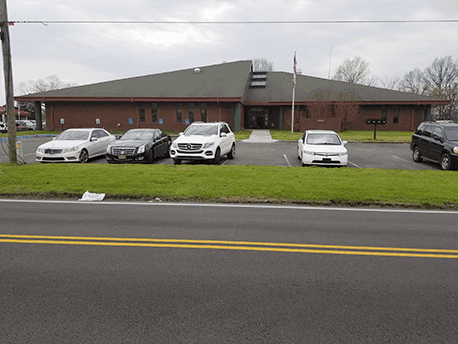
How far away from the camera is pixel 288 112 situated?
131ft

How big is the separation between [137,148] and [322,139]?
799cm

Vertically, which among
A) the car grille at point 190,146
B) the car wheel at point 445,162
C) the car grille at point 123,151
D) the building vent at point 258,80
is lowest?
the car wheel at point 445,162

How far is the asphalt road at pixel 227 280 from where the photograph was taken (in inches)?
129

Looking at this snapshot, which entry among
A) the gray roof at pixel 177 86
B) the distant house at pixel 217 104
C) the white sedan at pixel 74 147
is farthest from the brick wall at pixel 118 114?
the white sedan at pixel 74 147

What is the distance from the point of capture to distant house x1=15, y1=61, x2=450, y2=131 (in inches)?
1410

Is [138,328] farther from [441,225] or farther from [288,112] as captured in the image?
[288,112]

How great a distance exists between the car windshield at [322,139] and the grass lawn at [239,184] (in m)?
2.66

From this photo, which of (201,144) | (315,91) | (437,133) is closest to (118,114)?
(315,91)

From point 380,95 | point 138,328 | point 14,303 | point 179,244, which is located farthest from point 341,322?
point 380,95

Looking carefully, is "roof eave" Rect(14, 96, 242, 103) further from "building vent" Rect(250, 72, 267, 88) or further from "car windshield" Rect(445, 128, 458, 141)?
"car windshield" Rect(445, 128, 458, 141)

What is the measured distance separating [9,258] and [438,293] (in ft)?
18.2

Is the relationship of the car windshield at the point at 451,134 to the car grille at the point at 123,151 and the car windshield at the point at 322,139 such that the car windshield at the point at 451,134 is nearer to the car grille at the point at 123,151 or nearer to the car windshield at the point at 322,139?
the car windshield at the point at 322,139

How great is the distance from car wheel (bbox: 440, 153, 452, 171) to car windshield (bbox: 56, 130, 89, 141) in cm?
1547

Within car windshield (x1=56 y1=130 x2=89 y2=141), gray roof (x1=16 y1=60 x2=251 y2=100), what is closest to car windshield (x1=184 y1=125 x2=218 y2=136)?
car windshield (x1=56 y1=130 x2=89 y2=141)
